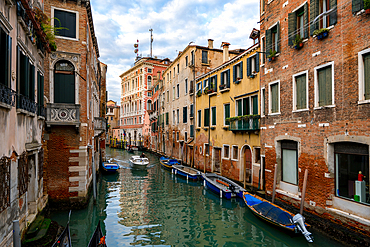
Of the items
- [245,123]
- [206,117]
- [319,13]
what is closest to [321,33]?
[319,13]

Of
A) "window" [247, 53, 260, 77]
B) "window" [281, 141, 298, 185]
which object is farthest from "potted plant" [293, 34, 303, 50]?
"window" [281, 141, 298, 185]

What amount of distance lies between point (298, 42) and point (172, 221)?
27.6ft

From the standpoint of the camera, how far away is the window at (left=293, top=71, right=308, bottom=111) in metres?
9.28

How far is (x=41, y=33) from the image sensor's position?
25.6ft

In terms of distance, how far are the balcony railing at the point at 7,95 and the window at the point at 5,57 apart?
0.35 ft

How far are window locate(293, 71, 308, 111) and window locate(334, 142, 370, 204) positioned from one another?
201 cm

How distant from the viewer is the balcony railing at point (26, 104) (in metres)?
6.07

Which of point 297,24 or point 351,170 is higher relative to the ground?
point 297,24

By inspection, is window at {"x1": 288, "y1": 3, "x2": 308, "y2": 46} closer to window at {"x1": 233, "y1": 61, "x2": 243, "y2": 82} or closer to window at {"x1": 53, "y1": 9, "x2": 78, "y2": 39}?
window at {"x1": 233, "y1": 61, "x2": 243, "y2": 82}

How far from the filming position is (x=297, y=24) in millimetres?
9828

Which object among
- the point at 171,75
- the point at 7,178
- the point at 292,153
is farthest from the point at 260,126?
the point at 171,75

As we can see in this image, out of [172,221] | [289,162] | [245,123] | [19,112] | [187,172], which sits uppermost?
[19,112]

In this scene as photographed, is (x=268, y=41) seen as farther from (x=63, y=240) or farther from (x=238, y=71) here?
(x=63, y=240)

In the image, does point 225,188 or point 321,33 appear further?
point 225,188
